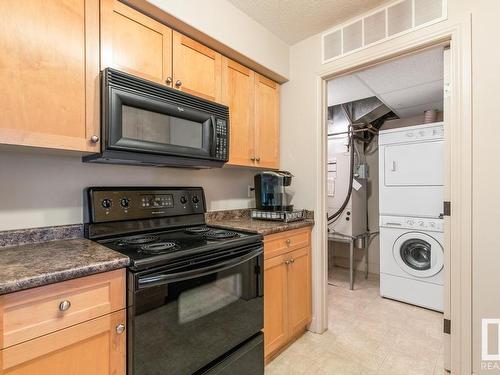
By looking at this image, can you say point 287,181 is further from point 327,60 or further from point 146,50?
point 146,50

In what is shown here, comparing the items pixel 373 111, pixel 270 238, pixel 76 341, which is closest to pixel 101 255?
pixel 76 341

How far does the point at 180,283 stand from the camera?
1.18 metres

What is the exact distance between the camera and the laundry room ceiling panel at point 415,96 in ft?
9.10

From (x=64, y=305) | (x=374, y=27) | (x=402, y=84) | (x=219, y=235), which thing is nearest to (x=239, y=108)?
(x=219, y=235)

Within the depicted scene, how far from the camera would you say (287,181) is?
2.27 metres

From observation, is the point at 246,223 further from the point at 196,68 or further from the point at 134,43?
the point at 134,43

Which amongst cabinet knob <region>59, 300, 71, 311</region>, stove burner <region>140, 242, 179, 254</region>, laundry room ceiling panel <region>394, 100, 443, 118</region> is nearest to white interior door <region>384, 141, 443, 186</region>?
laundry room ceiling panel <region>394, 100, 443, 118</region>

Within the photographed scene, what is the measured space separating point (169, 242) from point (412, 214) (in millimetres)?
2513

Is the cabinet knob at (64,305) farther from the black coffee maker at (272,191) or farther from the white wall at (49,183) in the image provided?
the black coffee maker at (272,191)

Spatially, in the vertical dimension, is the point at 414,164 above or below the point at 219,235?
above

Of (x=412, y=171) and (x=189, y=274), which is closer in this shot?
(x=189, y=274)

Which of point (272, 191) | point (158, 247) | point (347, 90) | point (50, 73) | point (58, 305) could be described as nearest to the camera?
point (58, 305)

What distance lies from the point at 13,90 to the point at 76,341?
0.98 meters

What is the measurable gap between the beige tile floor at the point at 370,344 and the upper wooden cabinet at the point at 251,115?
1.43 metres
